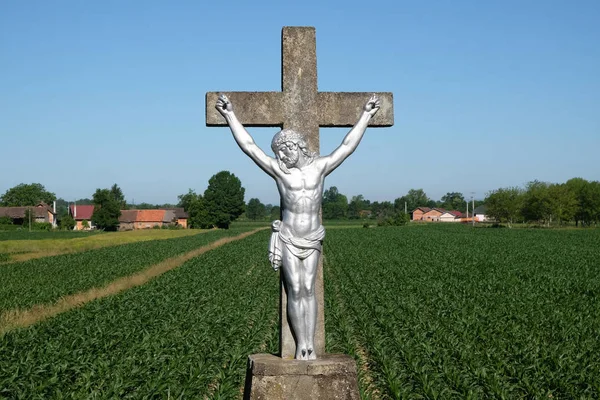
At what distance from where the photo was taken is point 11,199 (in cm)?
15762

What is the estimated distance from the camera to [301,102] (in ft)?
19.9

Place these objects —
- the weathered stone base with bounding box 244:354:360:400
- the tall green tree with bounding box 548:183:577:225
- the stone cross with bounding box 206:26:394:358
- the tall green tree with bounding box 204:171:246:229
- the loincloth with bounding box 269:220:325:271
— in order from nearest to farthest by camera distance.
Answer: the weathered stone base with bounding box 244:354:360:400
the loincloth with bounding box 269:220:325:271
the stone cross with bounding box 206:26:394:358
the tall green tree with bounding box 548:183:577:225
the tall green tree with bounding box 204:171:246:229

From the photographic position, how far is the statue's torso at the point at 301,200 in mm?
5386

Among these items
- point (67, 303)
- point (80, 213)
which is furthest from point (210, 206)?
point (67, 303)

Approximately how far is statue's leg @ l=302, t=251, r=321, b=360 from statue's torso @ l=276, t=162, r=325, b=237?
0.82ft

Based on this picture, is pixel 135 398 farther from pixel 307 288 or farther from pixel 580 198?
pixel 580 198

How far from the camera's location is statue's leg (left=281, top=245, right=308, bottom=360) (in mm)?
5363

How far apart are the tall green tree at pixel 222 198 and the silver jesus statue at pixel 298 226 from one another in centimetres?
10230

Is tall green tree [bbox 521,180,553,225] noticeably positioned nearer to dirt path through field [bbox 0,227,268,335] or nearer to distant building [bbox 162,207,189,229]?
distant building [bbox 162,207,189,229]

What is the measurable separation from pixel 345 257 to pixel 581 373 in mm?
27209

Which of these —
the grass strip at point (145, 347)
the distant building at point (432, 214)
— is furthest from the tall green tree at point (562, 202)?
the grass strip at point (145, 347)

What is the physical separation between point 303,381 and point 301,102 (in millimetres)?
2622

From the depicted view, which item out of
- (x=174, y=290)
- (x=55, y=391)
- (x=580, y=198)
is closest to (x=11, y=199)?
(x=580, y=198)

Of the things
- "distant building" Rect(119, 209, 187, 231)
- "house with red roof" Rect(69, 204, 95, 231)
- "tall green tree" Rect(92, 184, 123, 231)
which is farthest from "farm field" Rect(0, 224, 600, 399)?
"house with red roof" Rect(69, 204, 95, 231)
